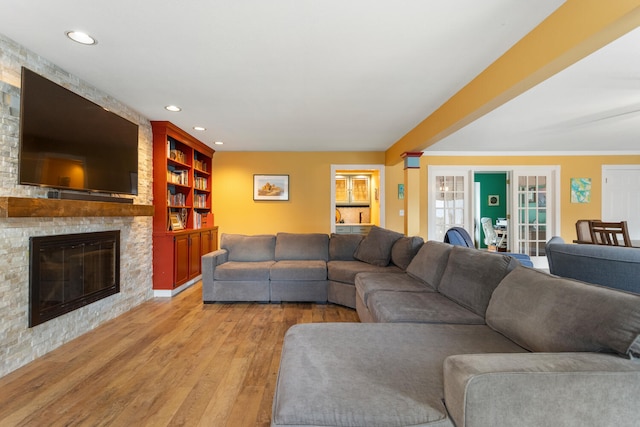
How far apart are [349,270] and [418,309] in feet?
5.17

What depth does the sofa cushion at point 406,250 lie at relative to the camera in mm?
3342

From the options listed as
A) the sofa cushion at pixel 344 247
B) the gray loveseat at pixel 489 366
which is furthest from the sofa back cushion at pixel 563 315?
the sofa cushion at pixel 344 247

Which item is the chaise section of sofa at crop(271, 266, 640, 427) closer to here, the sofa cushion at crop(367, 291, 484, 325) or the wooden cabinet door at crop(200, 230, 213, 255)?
the sofa cushion at crop(367, 291, 484, 325)

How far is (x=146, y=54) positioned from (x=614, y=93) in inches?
175

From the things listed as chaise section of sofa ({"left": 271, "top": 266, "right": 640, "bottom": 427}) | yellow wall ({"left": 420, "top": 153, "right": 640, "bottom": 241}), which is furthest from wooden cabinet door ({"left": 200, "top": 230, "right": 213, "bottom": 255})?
yellow wall ({"left": 420, "top": 153, "right": 640, "bottom": 241})

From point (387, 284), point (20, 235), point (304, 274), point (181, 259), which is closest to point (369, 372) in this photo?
point (387, 284)

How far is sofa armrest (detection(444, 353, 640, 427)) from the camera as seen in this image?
3.08 ft

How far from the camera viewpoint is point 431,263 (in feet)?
8.70

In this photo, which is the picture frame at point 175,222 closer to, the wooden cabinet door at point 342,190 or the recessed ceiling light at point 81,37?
the recessed ceiling light at point 81,37

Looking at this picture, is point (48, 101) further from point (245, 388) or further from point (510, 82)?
point (510, 82)

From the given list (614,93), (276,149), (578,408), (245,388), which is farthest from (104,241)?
(614,93)

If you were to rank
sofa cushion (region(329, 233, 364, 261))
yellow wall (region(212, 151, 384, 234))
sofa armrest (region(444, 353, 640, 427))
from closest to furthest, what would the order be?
sofa armrest (region(444, 353, 640, 427)) < sofa cushion (region(329, 233, 364, 261)) < yellow wall (region(212, 151, 384, 234))

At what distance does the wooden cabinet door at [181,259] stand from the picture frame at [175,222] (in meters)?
0.15

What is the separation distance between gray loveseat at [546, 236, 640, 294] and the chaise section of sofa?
71 centimetres
